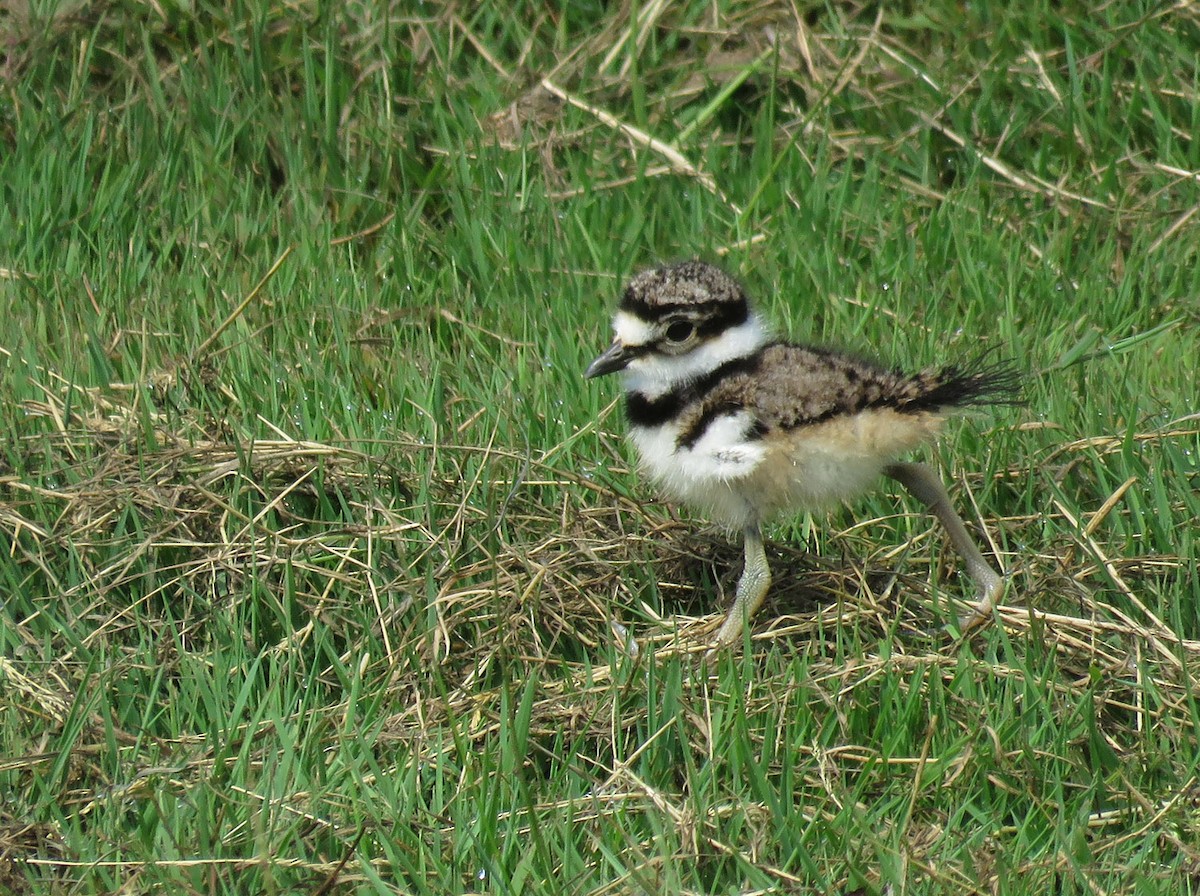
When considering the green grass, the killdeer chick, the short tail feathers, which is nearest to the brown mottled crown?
the killdeer chick

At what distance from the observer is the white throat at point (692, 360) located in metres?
4.04

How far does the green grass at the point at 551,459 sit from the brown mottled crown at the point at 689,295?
59 cm

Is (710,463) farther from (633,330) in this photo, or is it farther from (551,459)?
(551,459)

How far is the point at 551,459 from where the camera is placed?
14.9 feet

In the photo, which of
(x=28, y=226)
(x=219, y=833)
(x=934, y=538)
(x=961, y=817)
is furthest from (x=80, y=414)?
(x=961, y=817)

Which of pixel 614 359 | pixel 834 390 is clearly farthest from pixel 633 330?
pixel 834 390

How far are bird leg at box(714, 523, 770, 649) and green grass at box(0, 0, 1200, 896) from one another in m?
0.12

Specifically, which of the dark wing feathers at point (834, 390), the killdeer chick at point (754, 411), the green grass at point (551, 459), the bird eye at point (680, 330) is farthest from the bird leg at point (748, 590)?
the bird eye at point (680, 330)

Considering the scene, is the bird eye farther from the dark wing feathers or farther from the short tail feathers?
the short tail feathers

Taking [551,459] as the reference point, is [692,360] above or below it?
above

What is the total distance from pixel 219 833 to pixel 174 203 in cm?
321

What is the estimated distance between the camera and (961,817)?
3391mm

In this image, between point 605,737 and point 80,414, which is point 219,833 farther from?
point 80,414

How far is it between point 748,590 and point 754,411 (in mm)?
448
